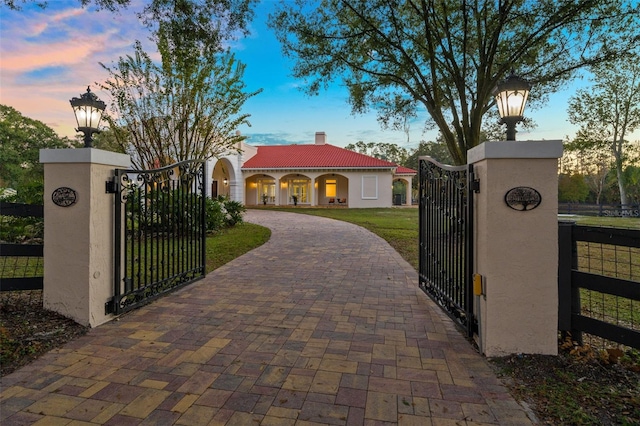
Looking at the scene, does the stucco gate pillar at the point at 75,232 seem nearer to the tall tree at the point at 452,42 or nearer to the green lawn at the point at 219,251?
the green lawn at the point at 219,251

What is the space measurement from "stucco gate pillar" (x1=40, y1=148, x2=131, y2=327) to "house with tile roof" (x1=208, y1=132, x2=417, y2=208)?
20205mm

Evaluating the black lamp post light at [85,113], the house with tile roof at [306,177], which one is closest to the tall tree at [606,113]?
the house with tile roof at [306,177]

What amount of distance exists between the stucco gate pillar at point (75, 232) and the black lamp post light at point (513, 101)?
3807 mm

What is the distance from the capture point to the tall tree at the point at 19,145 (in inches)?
1102

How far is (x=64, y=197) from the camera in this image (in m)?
3.23

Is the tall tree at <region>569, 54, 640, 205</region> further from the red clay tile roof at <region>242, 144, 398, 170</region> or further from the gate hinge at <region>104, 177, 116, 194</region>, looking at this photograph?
the gate hinge at <region>104, 177, 116, 194</region>

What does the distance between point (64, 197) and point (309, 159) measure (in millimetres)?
23563

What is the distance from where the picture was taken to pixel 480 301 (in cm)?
295

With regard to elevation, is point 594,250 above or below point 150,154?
below

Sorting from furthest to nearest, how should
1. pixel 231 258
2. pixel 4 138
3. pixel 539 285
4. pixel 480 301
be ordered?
1. pixel 4 138
2. pixel 231 258
3. pixel 480 301
4. pixel 539 285

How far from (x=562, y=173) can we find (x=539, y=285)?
47.5 m

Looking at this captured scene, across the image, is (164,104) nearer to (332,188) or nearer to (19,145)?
(332,188)

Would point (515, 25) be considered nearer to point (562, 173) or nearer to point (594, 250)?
point (594, 250)

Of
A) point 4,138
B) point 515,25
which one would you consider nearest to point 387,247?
point 515,25
